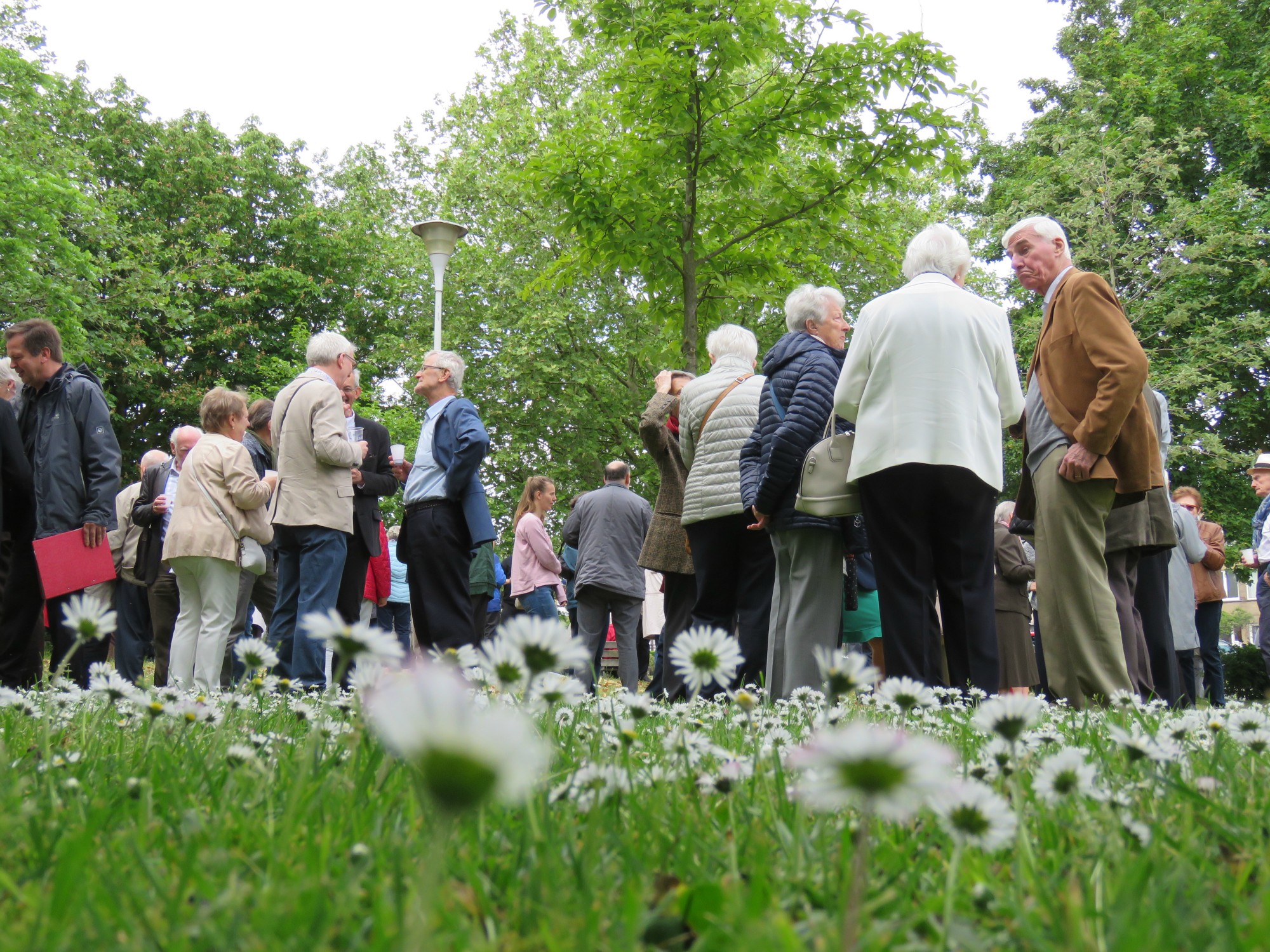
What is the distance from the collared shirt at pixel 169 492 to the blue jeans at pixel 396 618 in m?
3.25

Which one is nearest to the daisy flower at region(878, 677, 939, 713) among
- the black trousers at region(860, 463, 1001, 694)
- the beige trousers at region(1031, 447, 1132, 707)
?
the black trousers at region(860, 463, 1001, 694)

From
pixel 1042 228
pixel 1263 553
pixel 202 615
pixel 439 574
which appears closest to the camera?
pixel 1042 228

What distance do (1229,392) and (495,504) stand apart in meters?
17.0

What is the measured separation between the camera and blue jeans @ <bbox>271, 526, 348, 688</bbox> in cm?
630

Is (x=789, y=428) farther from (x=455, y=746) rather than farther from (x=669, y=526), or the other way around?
(x=455, y=746)

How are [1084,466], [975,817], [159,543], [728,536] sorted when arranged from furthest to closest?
1. [159,543]
2. [728,536]
3. [1084,466]
4. [975,817]

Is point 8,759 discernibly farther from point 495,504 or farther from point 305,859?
point 495,504

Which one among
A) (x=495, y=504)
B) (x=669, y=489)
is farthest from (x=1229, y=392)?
(x=669, y=489)

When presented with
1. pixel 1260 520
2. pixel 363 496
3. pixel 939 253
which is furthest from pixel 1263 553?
pixel 363 496

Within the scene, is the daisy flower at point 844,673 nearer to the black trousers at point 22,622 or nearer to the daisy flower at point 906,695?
the daisy flower at point 906,695

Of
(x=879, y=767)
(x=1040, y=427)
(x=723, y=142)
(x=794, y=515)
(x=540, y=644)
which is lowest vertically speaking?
(x=879, y=767)

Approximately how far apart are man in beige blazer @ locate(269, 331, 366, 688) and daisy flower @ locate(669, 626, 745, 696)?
4.83 meters

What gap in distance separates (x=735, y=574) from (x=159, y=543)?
4929 millimetres

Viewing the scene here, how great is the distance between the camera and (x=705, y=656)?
5.99 ft
